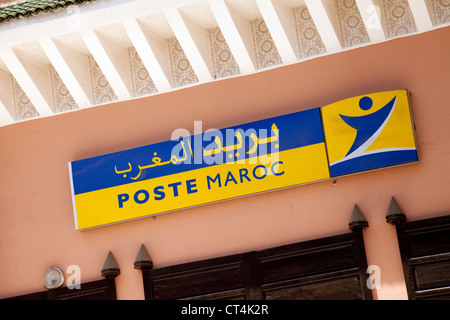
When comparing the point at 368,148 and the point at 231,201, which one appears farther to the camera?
the point at 231,201

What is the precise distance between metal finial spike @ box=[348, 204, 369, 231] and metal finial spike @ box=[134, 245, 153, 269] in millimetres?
2093

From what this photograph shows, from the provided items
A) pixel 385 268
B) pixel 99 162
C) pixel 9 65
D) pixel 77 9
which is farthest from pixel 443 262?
pixel 9 65

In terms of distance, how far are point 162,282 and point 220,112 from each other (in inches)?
73.1

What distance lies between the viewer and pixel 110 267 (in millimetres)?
8062

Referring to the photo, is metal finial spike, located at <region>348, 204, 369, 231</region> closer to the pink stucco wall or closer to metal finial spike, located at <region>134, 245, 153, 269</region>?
the pink stucco wall

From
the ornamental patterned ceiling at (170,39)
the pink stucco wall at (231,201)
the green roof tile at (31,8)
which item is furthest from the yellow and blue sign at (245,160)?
the green roof tile at (31,8)

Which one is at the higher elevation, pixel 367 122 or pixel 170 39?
pixel 170 39

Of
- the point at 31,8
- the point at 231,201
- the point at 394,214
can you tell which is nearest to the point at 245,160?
the point at 231,201

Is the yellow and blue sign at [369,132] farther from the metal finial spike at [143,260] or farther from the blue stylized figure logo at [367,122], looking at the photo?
the metal finial spike at [143,260]

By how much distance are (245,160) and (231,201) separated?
0.45 meters

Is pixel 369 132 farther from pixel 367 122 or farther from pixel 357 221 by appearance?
pixel 357 221

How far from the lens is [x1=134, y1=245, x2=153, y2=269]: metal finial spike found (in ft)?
26.2

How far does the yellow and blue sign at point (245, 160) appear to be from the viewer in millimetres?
7574

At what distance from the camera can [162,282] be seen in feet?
26.3
